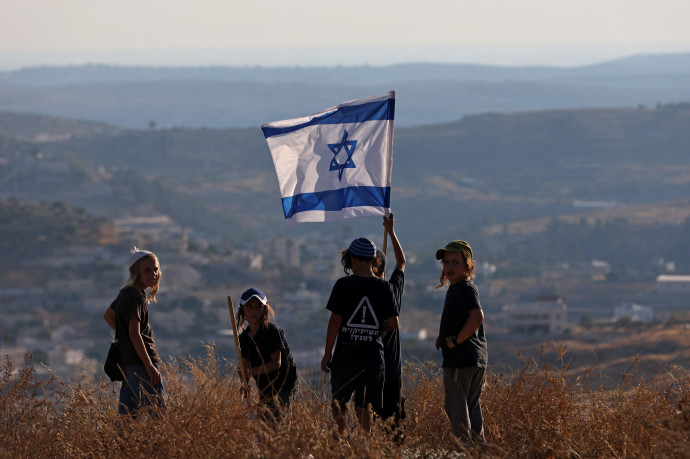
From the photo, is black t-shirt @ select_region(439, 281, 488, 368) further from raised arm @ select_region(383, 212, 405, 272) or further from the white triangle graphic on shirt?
raised arm @ select_region(383, 212, 405, 272)

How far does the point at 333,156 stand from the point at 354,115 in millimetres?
308

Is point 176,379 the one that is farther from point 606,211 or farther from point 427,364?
point 606,211

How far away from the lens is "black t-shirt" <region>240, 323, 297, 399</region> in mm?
6570

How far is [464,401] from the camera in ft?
21.1

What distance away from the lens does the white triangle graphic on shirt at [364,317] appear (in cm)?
633

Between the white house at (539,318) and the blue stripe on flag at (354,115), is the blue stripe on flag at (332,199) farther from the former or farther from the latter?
the white house at (539,318)

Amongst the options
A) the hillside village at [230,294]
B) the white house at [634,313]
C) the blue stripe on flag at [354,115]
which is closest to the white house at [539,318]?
the hillside village at [230,294]

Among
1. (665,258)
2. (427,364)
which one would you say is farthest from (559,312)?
(427,364)

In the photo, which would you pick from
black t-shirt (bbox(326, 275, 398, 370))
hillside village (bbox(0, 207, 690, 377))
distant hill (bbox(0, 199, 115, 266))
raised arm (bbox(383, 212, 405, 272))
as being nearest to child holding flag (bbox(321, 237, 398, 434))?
black t-shirt (bbox(326, 275, 398, 370))

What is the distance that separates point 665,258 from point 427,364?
151086 mm

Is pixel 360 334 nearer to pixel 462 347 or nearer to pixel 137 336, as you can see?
pixel 462 347

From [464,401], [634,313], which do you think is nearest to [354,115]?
[464,401]

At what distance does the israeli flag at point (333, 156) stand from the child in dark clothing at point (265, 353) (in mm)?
1247

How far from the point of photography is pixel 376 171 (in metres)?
7.71
